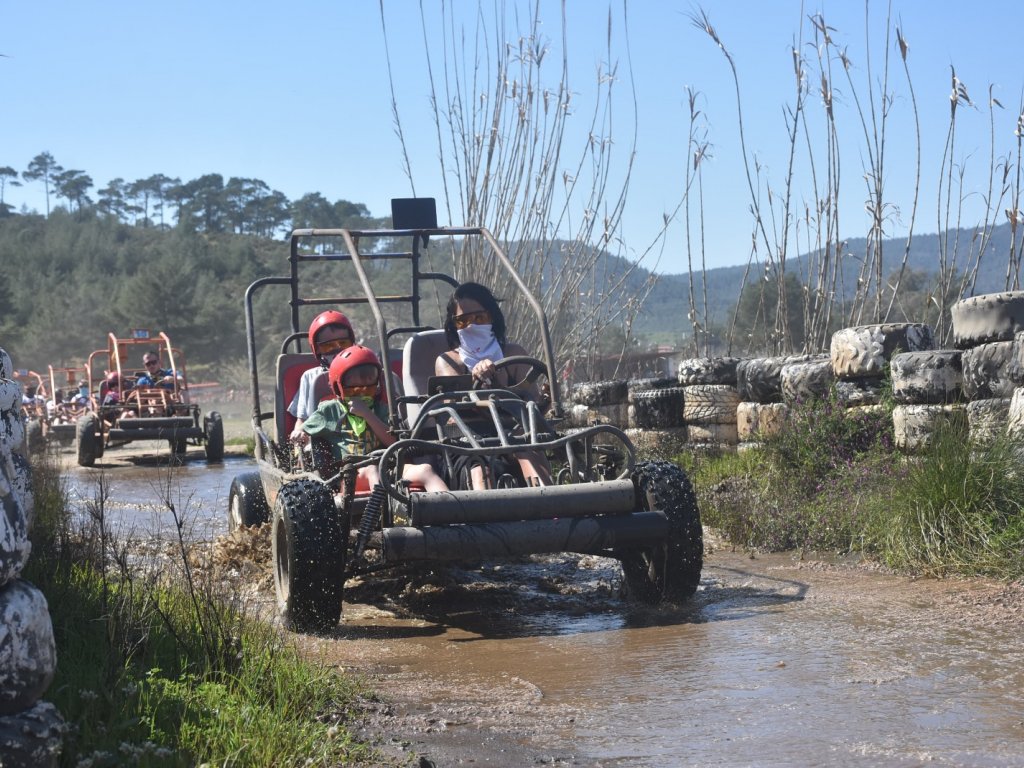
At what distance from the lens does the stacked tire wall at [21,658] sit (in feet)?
8.12

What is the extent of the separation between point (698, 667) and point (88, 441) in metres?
13.6

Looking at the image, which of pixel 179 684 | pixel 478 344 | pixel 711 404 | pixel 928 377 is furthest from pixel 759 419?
pixel 179 684

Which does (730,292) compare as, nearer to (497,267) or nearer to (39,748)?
(497,267)

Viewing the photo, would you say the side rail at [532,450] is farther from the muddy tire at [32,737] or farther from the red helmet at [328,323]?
the muddy tire at [32,737]

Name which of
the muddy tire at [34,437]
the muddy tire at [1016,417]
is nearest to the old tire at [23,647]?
the muddy tire at [1016,417]

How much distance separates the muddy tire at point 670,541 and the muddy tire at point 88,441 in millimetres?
12258

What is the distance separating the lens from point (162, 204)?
116 metres

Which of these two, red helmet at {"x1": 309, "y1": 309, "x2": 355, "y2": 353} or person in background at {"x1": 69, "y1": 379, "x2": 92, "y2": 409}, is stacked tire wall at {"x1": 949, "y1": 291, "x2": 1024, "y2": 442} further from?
person in background at {"x1": 69, "y1": 379, "x2": 92, "y2": 409}

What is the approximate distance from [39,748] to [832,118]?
8588 mm

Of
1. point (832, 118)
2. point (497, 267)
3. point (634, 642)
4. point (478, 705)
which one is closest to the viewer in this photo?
point (478, 705)

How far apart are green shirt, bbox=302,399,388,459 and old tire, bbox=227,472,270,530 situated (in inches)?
51.9

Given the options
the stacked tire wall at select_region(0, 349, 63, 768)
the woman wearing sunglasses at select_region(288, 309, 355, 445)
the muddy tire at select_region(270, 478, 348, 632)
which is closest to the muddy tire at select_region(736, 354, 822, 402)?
the woman wearing sunglasses at select_region(288, 309, 355, 445)

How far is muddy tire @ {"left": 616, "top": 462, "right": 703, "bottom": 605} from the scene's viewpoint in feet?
19.1

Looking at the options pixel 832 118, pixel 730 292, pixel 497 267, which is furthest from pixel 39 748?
pixel 730 292
